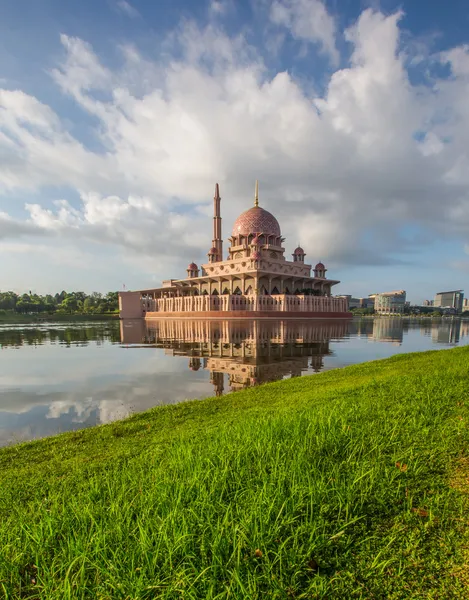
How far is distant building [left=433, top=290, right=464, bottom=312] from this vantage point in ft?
463

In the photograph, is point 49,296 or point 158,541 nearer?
point 158,541

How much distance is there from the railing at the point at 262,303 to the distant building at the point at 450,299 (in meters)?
123

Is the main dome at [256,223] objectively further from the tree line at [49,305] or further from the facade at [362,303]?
the facade at [362,303]

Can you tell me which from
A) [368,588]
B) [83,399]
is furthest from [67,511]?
[83,399]

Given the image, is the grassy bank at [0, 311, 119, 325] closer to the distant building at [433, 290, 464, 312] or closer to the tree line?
the tree line

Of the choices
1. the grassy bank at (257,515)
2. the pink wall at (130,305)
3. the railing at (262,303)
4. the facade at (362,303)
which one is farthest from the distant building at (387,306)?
the grassy bank at (257,515)

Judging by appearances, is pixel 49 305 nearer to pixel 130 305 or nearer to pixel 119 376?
pixel 130 305

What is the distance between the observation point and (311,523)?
1828 millimetres

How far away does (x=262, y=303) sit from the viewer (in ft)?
137

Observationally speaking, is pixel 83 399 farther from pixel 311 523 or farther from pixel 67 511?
pixel 311 523

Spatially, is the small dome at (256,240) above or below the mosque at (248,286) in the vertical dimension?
above

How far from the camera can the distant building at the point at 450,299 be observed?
5561 inches

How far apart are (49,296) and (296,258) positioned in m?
84.0

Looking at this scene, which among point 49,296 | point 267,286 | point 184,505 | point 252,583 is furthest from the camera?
point 49,296
